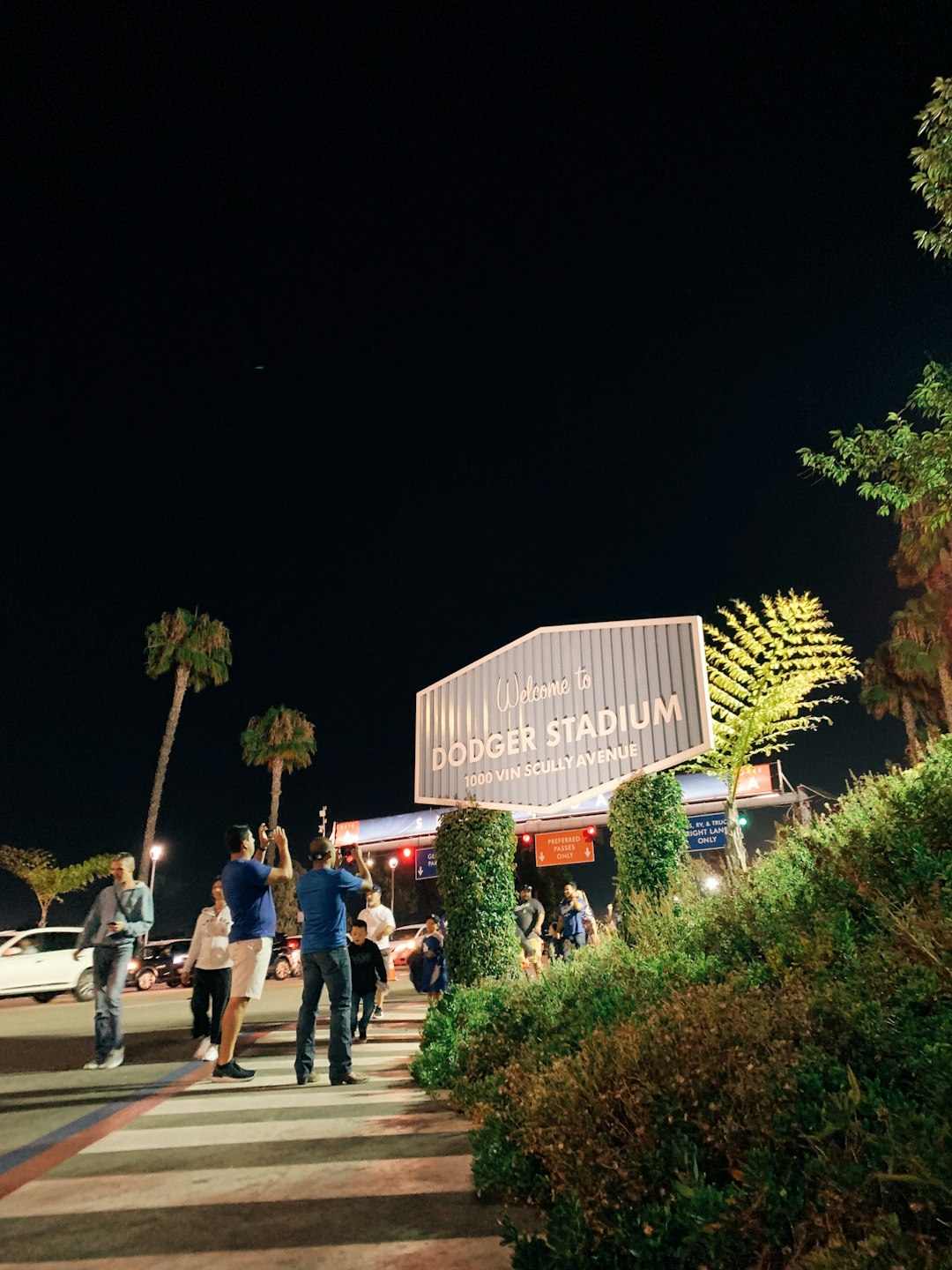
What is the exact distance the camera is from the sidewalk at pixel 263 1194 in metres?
2.76

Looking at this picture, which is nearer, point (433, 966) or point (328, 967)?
point (328, 967)

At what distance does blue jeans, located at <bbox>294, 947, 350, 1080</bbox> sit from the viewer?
5938 millimetres

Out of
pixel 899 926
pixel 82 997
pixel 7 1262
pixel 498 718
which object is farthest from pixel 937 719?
pixel 7 1262

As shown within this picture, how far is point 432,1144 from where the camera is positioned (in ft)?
13.3

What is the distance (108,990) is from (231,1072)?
161 cm

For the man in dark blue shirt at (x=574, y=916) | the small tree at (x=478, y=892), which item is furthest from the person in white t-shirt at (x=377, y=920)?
the man in dark blue shirt at (x=574, y=916)

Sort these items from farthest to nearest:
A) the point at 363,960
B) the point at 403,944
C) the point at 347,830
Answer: the point at 347,830 → the point at 403,944 → the point at 363,960

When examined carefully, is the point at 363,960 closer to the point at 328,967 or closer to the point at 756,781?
the point at 328,967

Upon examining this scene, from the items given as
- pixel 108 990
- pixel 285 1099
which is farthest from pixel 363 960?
pixel 285 1099

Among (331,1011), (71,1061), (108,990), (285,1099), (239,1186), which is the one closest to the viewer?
(239,1186)

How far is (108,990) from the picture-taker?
7.10 meters

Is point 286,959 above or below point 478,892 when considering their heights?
below

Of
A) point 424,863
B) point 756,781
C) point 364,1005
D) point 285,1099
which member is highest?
point 756,781

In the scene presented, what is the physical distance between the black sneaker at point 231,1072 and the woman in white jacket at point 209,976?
1354 millimetres
